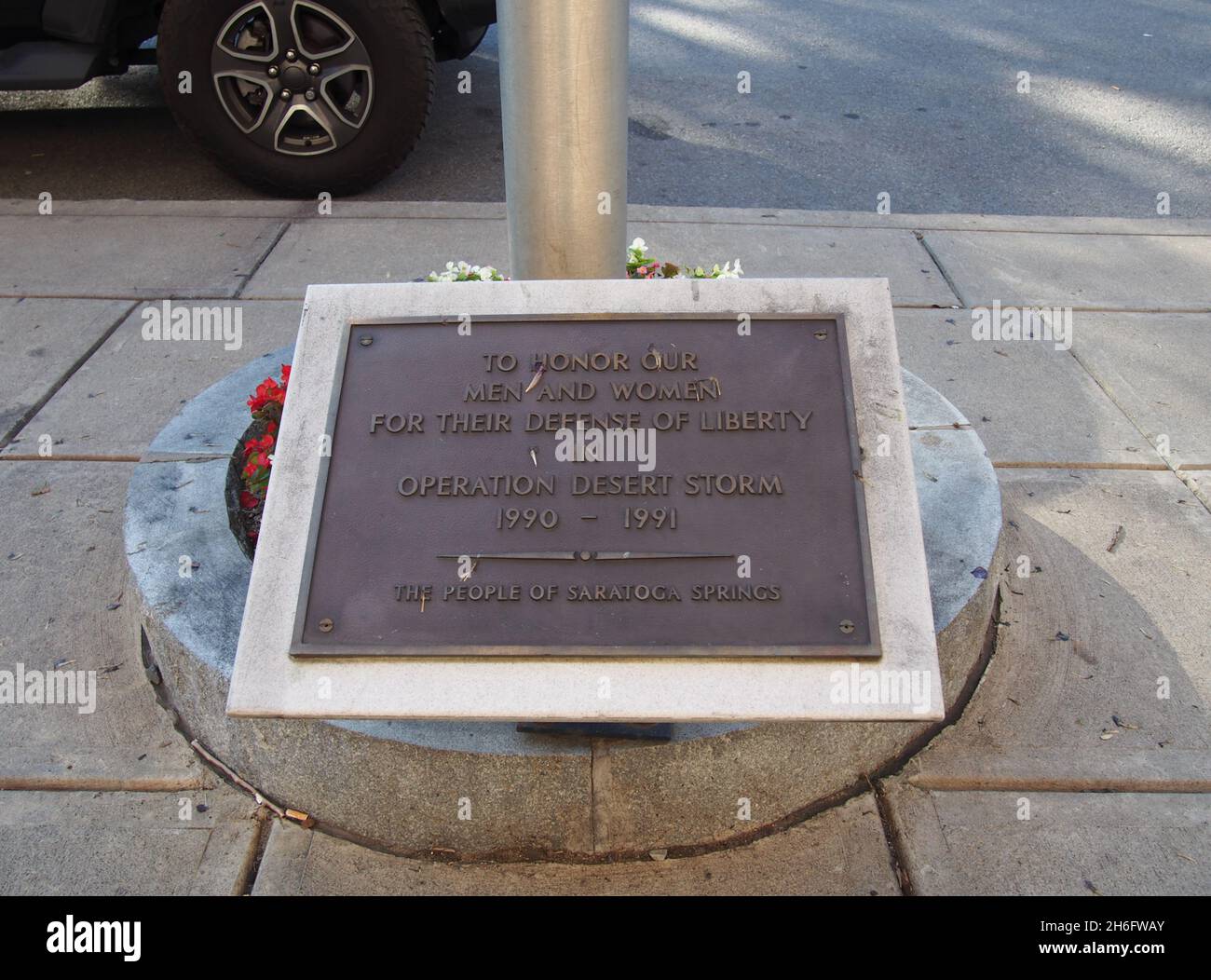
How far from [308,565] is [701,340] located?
1063 mm

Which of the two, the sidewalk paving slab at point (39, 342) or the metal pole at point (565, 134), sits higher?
the metal pole at point (565, 134)

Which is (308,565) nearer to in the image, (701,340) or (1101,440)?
(701,340)

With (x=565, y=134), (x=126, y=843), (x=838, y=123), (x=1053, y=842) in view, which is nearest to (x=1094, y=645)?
(x=1053, y=842)

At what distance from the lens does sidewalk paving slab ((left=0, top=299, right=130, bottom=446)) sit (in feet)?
14.4

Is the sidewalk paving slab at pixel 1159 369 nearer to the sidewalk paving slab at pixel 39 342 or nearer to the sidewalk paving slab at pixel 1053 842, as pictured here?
the sidewalk paving slab at pixel 1053 842

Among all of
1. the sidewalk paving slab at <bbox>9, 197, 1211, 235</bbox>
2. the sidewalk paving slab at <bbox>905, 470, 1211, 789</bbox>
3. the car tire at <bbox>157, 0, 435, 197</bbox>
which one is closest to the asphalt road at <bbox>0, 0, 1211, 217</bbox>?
the sidewalk paving slab at <bbox>9, 197, 1211, 235</bbox>

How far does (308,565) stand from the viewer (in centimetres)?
241

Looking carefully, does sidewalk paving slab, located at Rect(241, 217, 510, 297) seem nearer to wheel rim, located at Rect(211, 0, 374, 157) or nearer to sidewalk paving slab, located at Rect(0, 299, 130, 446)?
wheel rim, located at Rect(211, 0, 374, 157)

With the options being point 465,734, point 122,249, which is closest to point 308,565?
point 465,734

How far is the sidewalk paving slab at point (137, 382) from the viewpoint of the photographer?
412 cm

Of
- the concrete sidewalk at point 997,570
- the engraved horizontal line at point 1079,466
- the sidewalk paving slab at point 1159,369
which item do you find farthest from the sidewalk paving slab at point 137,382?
the sidewalk paving slab at point 1159,369

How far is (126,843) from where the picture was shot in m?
2.69

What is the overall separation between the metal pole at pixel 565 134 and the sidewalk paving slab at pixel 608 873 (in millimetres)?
1619

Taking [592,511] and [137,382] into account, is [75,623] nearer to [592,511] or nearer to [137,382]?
[137,382]
